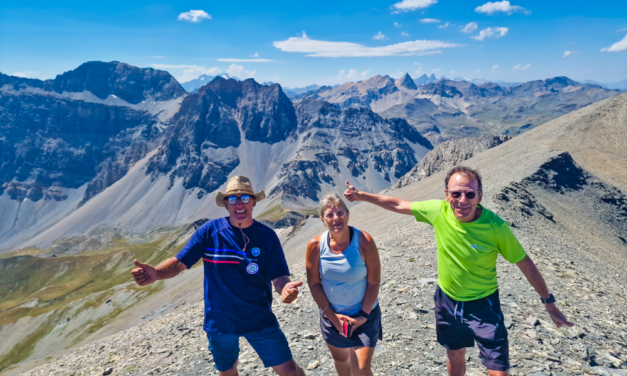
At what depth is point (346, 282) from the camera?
6.36 metres

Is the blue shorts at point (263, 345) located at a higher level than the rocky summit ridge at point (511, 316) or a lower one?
higher

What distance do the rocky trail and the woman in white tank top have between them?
2532 mm

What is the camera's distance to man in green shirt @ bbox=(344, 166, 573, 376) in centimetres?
617

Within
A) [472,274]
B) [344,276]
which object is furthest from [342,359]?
[472,274]

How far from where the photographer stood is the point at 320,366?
364 inches

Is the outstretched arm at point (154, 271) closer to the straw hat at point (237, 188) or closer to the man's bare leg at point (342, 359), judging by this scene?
the straw hat at point (237, 188)

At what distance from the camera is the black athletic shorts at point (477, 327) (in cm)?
→ 618

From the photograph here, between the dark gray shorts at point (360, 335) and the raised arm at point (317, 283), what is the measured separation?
0.78ft

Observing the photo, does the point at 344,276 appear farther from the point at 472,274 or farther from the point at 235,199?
the point at 235,199

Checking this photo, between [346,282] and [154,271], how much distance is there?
3431 mm

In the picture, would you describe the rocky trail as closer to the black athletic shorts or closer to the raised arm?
the black athletic shorts

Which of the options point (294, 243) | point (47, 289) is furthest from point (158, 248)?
point (294, 243)

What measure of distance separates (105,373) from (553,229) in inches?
1126

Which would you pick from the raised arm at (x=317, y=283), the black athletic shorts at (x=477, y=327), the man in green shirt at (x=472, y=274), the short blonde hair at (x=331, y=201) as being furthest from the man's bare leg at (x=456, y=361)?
the short blonde hair at (x=331, y=201)
